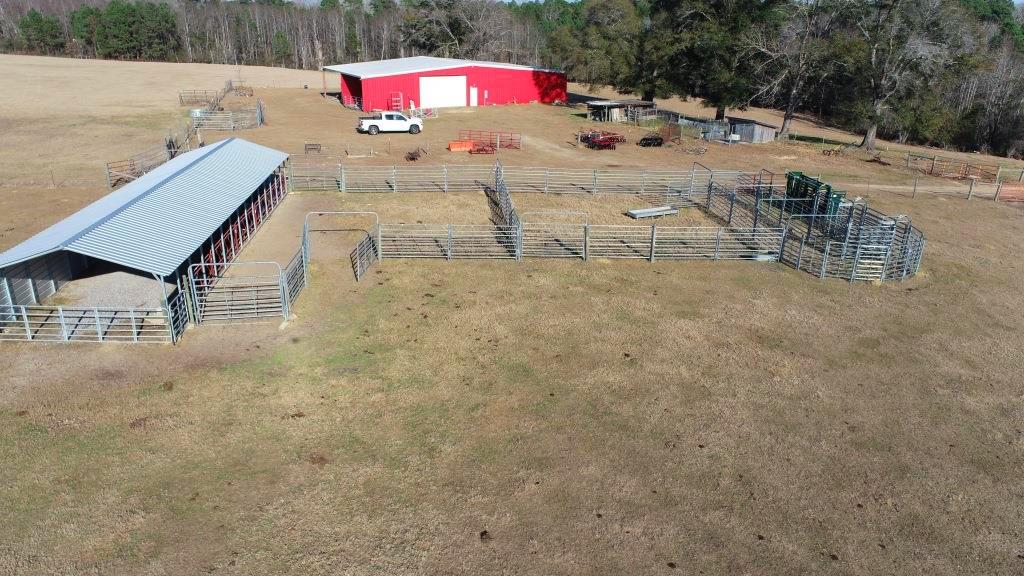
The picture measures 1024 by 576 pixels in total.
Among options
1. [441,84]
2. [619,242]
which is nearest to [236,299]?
[619,242]

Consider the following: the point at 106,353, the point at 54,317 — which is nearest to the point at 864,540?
the point at 106,353

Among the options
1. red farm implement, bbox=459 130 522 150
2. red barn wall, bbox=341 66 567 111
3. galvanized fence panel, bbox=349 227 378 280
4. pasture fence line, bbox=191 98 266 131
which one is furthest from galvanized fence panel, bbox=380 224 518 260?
red barn wall, bbox=341 66 567 111

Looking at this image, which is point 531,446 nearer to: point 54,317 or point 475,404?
point 475,404

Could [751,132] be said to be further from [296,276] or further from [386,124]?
[296,276]

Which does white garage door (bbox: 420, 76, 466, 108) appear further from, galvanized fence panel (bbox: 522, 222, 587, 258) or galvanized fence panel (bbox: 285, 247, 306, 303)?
galvanized fence panel (bbox: 285, 247, 306, 303)

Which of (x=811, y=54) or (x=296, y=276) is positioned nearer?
(x=296, y=276)

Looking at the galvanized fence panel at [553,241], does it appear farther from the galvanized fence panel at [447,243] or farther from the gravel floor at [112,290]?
the gravel floor at [112,290]

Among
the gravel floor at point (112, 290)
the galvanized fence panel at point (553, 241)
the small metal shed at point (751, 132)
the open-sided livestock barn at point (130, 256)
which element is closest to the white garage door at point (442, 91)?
the small metal shed at point (751, 132)
